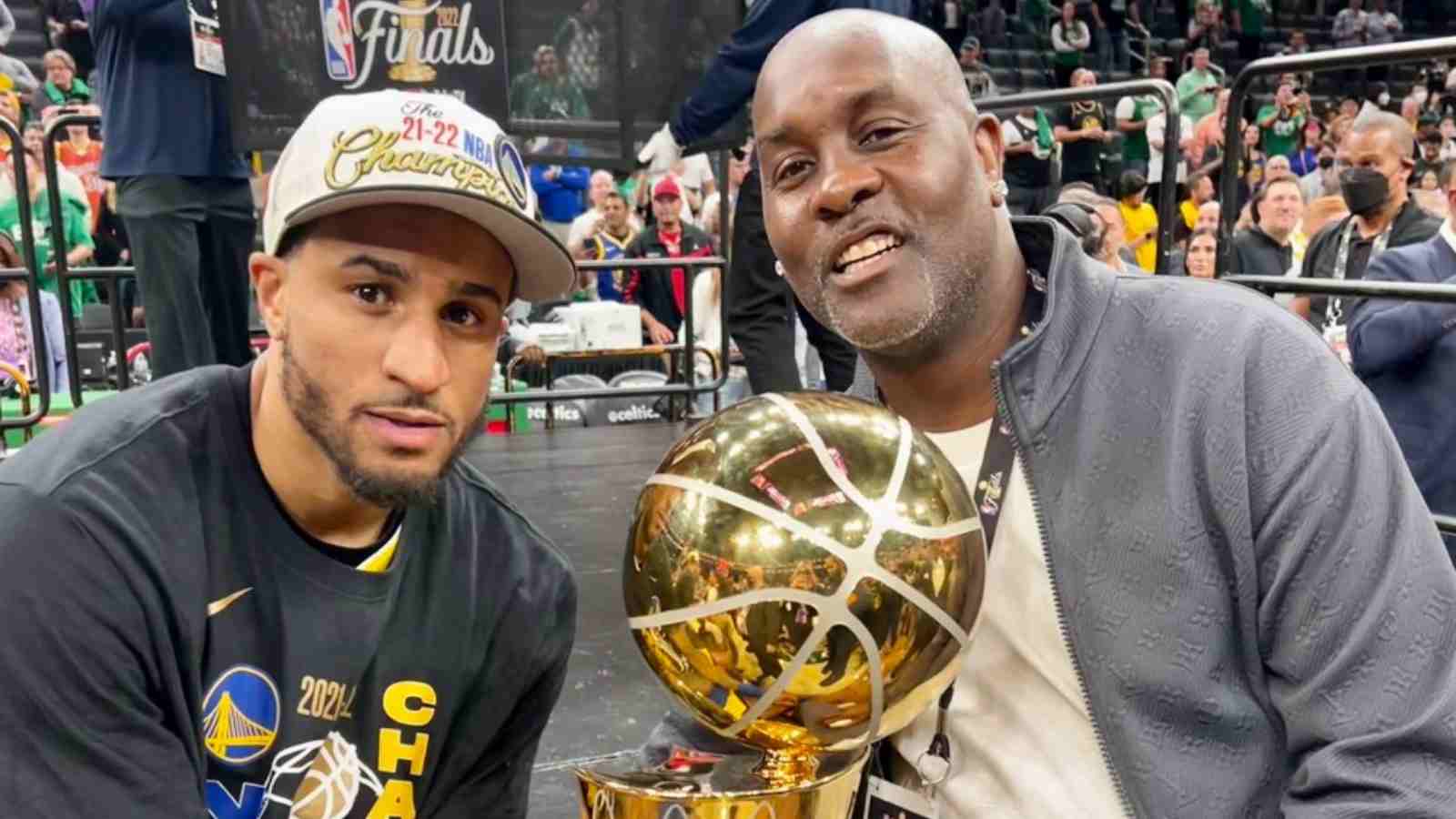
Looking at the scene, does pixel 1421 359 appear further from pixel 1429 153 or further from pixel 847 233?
pixel 1429 153

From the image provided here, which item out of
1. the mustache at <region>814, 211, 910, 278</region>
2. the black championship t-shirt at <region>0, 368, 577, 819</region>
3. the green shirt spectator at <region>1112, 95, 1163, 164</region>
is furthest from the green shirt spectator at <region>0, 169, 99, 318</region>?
the green shirt spectator at <region>1112, 95, 1163, 164</region>

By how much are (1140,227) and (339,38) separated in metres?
5.88

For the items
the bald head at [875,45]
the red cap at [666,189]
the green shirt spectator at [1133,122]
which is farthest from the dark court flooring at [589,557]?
the green shirt spectator at [1133,122]

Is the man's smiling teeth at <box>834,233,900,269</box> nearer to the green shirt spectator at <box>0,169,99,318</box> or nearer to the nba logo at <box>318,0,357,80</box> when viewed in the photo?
the nba logo at <box>318,0,357,80</box>

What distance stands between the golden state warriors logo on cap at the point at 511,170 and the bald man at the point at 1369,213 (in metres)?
3.34

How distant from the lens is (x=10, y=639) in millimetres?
1176

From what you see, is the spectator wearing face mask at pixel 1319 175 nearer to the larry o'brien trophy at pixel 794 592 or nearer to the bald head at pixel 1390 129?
the bald head at pixel 1390 129

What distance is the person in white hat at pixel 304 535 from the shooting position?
3.94ft

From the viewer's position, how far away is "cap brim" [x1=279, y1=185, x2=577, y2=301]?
1.31 m

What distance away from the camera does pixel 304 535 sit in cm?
139

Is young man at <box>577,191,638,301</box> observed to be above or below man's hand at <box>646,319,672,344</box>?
above

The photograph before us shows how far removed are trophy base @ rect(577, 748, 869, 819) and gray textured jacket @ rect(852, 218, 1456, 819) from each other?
31 centimetres

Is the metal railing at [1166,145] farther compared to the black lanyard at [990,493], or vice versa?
the metal railing at [1166,145]

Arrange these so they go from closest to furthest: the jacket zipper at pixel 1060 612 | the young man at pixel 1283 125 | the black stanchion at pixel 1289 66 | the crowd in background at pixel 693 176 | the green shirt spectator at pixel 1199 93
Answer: the jacket zipper at pixel 1060 612 < the black stanchion at pixel 1289 66 < the crowd in background at pixel 693 176 < the young man at pixel 1283 125 < the green shirt spectator at pixel 1199 93
